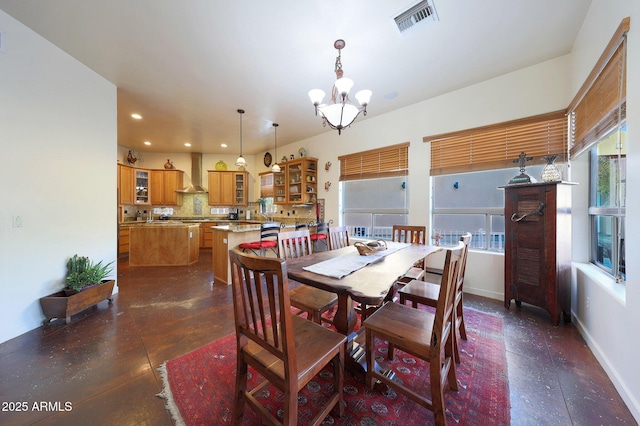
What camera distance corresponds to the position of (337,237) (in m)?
2.70

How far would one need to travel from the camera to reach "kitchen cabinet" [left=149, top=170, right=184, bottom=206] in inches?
241

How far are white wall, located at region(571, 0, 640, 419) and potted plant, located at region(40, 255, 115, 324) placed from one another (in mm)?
4408

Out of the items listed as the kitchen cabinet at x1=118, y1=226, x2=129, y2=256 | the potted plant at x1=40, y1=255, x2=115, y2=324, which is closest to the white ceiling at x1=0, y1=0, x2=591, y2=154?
the potted plant at x1=40, y1=255, x2=115, y2=324

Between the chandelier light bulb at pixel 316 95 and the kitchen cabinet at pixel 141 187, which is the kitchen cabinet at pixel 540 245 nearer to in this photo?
the chandelier light bulb at pixel 316 95

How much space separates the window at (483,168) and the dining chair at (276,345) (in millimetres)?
2789

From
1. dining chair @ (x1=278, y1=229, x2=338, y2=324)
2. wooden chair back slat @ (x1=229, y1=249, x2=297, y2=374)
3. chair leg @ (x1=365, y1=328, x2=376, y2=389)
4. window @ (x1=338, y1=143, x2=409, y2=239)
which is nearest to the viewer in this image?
wooden chair back slat @ (x1=229, y1=249, x2=297, y2=374)

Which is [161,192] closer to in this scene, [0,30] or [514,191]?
[0,30]

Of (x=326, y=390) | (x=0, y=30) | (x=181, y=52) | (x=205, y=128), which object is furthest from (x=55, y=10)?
(x=326, y=390)

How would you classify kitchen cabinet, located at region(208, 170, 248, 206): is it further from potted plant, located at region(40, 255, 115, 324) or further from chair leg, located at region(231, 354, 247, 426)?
chair leg, located at region(231, 354, 247, 426)

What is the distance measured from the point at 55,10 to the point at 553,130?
498cm

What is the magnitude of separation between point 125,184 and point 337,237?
5.88m

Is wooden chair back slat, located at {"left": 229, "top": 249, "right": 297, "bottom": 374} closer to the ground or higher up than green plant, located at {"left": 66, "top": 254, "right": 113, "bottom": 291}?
higher up

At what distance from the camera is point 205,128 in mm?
4559

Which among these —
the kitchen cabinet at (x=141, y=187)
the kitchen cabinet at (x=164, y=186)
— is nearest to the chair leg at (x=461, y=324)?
the kitchen cabinet at (x=164, y=186)
